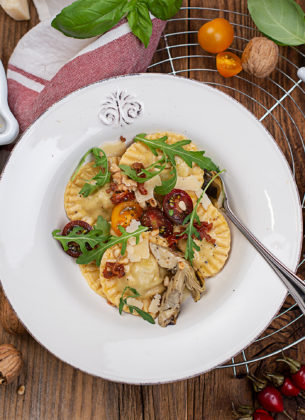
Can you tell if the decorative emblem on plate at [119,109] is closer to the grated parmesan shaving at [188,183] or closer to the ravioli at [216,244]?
the grated parmesan shaving at [188,183]

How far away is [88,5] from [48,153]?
41.0 inches

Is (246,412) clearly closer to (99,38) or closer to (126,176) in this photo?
(126,176)

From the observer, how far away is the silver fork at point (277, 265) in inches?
96.4

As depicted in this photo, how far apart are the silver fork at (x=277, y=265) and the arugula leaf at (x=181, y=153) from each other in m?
0.22

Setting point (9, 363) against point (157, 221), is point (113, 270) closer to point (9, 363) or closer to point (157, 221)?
point (157, 221)

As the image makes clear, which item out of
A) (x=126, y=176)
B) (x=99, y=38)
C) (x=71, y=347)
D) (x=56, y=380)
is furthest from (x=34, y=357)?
(x=99, y=38)

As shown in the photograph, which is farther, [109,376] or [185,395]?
[185,395]

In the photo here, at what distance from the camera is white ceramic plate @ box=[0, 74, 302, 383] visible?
304 cm

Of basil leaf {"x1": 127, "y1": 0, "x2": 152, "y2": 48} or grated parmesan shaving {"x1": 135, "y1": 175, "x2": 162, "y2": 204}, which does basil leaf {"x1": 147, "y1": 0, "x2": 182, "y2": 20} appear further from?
grated parmesan shaving {"x1": 135, "y1": 175, "x2": 162, "y2": 204}

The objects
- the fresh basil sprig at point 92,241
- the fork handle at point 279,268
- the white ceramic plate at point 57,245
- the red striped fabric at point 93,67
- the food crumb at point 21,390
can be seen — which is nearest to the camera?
the fork handle at point 279,268

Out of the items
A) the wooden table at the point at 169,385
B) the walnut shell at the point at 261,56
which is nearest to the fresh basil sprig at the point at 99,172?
the wooden table at the point at 169,385

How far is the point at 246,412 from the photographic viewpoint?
11.4 ft

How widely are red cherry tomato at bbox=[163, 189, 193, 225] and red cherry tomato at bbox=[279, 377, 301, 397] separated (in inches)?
60.9

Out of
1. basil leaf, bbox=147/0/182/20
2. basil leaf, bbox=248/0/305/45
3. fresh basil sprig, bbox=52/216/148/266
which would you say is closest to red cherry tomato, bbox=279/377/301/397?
fresh basil sprig, bbox=52/216/148/266
